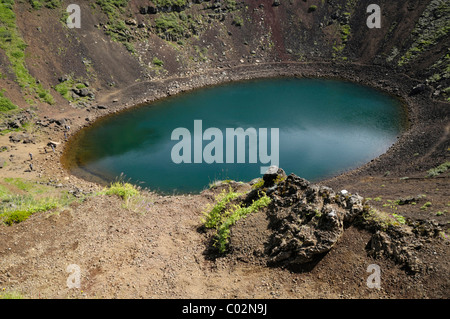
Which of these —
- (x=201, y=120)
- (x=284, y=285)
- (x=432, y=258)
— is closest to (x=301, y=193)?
(x=284, y=285)

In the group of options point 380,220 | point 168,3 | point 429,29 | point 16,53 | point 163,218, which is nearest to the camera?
point 380,220

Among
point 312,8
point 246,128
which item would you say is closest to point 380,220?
point 246,128

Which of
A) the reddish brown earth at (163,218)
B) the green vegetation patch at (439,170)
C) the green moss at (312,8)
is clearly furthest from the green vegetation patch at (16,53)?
the green moss at (312,8)

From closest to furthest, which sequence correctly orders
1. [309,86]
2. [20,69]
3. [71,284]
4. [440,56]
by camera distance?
[71,284] < [20,69] < [440,56] < [309,86]

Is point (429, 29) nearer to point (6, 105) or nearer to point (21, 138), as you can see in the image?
point (21, 138)

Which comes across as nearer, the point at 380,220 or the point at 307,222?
the point at 380,220

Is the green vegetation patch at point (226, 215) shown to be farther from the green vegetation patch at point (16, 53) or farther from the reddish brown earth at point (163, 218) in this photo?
the green vegetation patch at point (16, 53)

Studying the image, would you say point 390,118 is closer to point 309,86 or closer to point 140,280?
point 309,86
